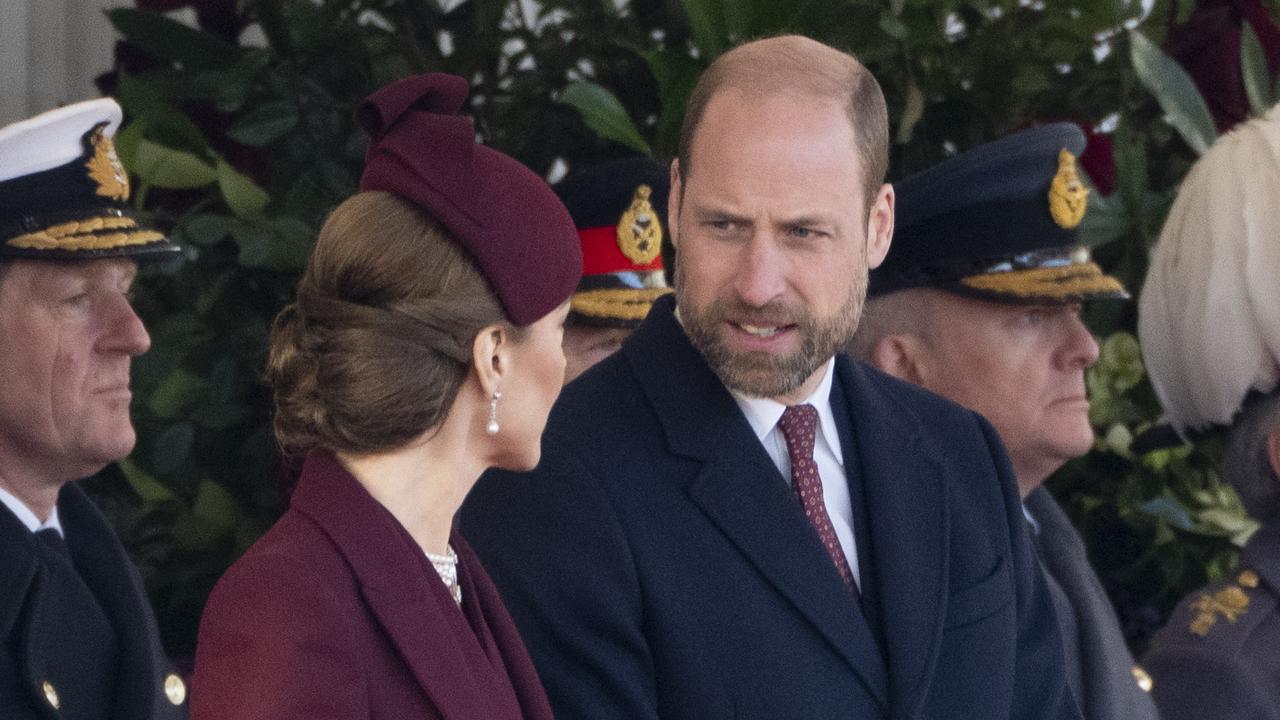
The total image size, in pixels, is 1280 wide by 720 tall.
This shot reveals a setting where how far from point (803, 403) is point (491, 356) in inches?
18.6

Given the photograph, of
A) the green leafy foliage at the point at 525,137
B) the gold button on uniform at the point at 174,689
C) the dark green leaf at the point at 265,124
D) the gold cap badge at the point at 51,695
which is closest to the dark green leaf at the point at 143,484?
→ the green leafy foliage at the point at 525,137

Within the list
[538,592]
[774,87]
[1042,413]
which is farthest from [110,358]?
[1042,413]

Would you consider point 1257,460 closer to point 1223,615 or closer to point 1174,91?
point 1223,615

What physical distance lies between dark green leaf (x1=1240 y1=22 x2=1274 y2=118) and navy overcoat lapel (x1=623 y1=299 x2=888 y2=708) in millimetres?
1720

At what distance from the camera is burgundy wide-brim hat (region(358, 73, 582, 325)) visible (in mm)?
1804

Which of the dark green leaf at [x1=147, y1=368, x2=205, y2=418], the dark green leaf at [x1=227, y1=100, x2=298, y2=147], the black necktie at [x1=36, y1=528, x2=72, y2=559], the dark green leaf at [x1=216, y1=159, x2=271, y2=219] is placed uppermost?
the dark green leaf at [x1=227, y1=100, x2=298, y2=147]

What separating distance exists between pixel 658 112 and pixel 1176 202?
868 millimetres

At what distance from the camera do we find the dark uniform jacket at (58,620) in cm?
223

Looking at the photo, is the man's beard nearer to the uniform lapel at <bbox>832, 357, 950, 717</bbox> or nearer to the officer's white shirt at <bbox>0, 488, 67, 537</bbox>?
the uniform lapel at <bbox>832, 357, 950, 717</bbox>

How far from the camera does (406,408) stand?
5.82 ft

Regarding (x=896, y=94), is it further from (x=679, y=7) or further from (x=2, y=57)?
(x=2, y=57)

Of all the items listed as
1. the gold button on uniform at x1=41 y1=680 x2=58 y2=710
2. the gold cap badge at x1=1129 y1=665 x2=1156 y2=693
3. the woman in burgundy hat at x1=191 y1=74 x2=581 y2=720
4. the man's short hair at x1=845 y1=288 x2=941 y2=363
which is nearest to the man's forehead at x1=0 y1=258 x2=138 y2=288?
the gold button on uniform at x1=41 y1=680 x2=58 y2=710

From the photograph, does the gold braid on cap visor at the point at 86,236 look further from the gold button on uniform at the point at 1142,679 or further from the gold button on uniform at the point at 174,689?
the gold button on uniform at the point at 1142,679

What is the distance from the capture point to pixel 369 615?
1.76m
